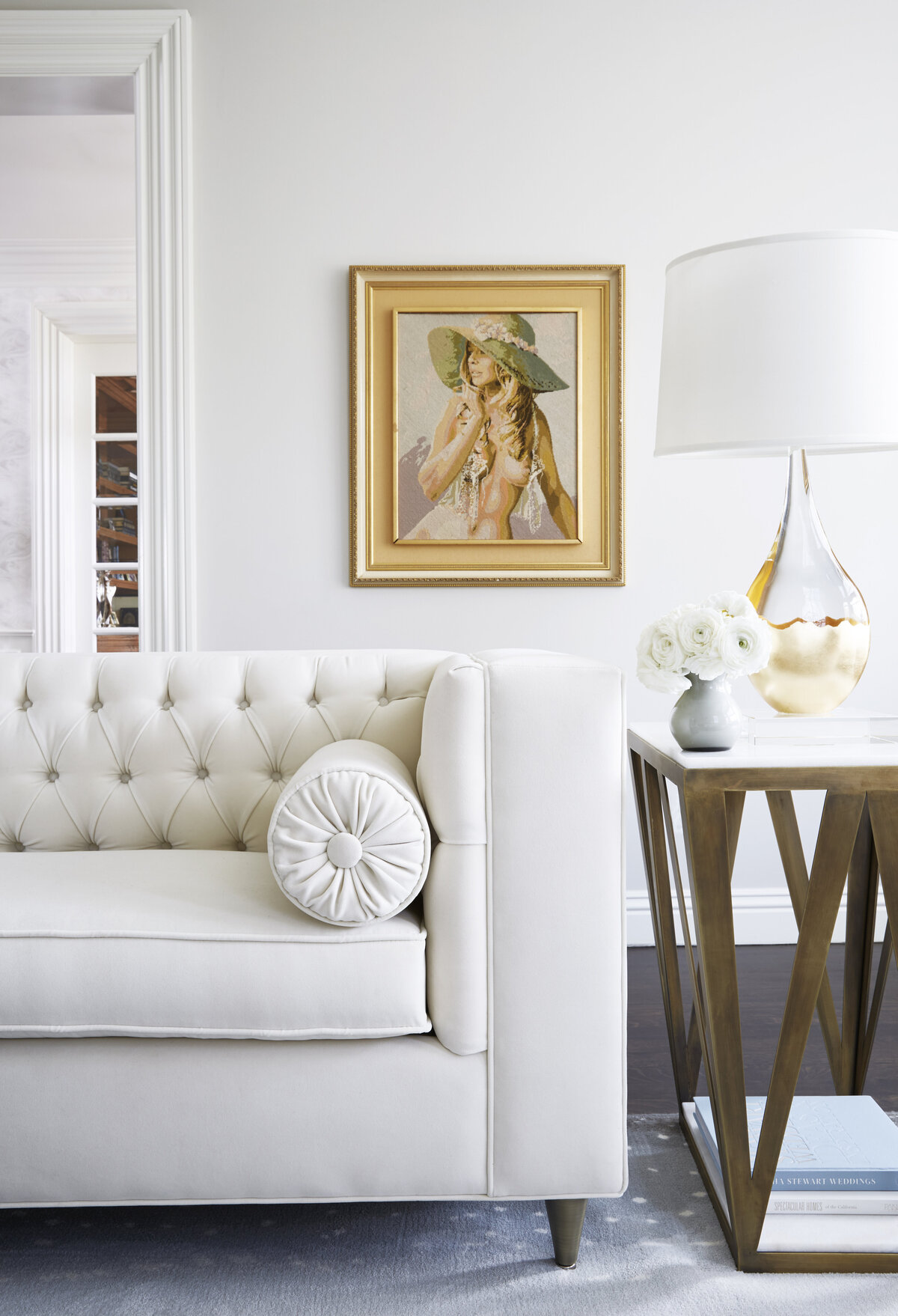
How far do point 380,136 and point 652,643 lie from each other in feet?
6.01

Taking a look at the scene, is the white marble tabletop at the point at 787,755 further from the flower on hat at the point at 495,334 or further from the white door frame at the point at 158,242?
the white door frame at the point at 158,242

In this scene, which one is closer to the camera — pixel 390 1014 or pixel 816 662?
pixel 390 1014

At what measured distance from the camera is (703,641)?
52.3 inches

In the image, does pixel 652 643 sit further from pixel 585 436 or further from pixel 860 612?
pixel 585 436

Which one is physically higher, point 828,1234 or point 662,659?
point 662,659

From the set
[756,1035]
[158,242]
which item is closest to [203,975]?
[756,1035]

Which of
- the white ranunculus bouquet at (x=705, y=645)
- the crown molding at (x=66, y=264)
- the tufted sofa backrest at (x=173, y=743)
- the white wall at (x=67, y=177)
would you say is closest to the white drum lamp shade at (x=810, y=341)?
the white ranunculus bouquet at (x=705, y=645)

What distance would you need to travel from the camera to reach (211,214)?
254 cm

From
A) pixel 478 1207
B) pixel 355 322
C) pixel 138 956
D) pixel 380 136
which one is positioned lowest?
pixel 478 1207

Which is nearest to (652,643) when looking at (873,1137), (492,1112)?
(492,1112)

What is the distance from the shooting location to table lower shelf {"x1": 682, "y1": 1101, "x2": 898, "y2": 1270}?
1278 mm

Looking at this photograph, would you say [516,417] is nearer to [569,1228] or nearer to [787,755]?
[787,755]

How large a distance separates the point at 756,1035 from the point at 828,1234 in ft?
2.35

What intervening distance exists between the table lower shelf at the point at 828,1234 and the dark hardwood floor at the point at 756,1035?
41 cm
